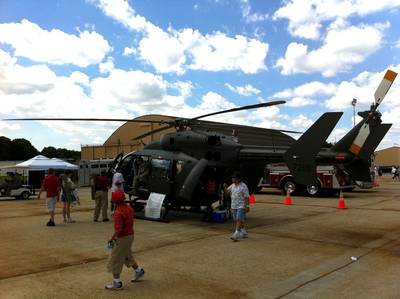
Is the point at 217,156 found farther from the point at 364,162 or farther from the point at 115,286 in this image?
the point at 115,286

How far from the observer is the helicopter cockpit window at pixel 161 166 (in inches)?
503

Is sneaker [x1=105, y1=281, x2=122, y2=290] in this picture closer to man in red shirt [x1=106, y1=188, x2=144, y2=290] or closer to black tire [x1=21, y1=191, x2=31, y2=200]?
man in red shirt [x1=106, y1=188, x2=144, y2=290]

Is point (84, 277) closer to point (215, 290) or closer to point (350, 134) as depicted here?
point (215, 290)

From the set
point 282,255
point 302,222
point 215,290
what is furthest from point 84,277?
point 302,222

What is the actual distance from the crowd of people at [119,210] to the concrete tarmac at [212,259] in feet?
0.88

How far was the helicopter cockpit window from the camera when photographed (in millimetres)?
12781

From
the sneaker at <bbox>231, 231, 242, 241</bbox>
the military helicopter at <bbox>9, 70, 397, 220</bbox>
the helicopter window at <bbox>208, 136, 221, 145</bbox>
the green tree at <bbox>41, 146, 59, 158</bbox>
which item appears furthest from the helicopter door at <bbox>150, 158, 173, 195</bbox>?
the green tree at <bbox>41, 146, 59, 158</bbox>

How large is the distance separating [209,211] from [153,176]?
86.5 inches

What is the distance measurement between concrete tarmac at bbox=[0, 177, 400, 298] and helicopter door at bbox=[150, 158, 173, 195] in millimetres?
1135

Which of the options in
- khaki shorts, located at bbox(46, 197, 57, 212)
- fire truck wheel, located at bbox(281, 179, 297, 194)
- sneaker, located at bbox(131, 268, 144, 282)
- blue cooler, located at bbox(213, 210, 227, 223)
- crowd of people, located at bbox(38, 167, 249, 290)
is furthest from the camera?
fire truck wheel, located at bbox(281, 179, 297, 194)

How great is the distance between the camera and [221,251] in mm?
8180

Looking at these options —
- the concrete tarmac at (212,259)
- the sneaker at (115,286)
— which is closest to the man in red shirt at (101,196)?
the concrete tarmac at (212,259)

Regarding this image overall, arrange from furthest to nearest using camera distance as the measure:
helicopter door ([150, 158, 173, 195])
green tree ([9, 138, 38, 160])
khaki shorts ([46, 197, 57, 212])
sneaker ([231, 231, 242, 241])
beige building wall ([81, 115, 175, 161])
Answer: green tree ([9, 138, 38, 160]) < beige building wall ([81, 115, 175, 161]) < helicopter door ([150, 158, 173, 195]) < khaki shorts ([46, 197, 57, 212]) < sneaker ([231, 231, 242, 241])

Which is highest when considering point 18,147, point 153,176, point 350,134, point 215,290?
point 18,147
